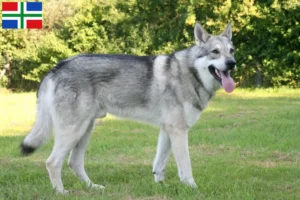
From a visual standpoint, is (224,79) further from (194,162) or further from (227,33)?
(194,162)

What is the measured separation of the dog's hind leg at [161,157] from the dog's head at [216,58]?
870 millimetres

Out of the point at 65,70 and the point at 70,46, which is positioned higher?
the point at 65,70

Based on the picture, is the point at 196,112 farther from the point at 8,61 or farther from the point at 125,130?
the point at 8,61

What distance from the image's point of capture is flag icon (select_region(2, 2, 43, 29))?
17.7m

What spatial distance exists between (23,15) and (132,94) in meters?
12.9

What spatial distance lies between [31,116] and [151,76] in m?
8.68

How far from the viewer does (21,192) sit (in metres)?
5.27

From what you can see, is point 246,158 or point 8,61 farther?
point 8,61

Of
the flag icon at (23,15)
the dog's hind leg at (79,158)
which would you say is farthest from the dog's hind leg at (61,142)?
the flag icon at (23,15)

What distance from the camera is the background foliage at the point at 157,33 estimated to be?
80.4 ft

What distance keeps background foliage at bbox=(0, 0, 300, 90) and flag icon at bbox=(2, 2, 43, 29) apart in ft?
28.3

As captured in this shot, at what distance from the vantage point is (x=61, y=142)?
5648 mm

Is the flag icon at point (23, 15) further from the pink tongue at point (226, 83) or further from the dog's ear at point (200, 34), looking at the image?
the pink tongue at point (226, 83)

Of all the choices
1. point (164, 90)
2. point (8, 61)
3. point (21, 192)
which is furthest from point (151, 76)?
point (8, 61)
